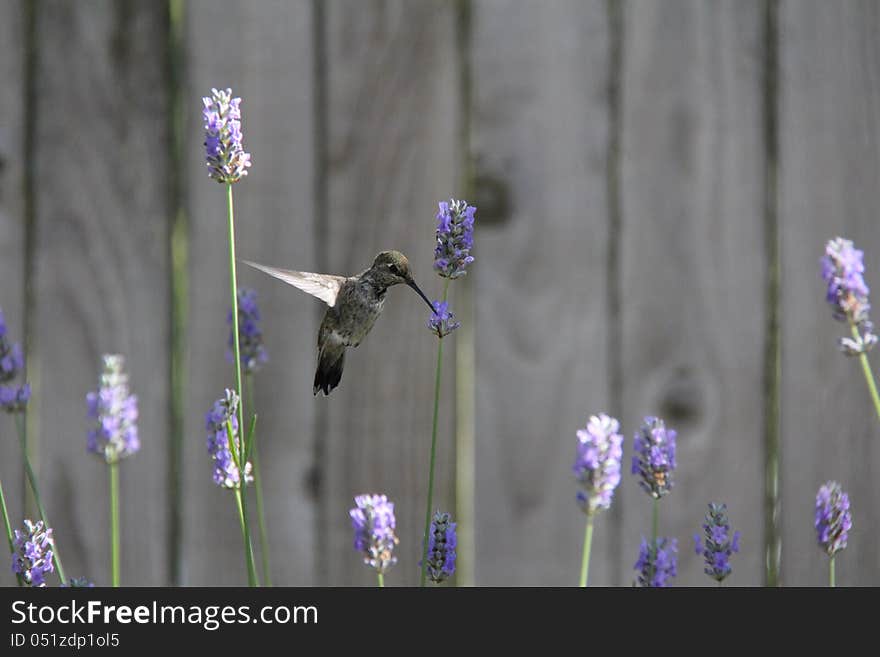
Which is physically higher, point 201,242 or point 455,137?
point 455,137

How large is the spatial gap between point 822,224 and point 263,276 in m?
0.85

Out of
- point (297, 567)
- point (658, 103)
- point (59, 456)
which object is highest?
point (658, 103)

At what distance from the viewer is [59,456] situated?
1.73 metres

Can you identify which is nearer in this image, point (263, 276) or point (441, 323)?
point (441, 323)

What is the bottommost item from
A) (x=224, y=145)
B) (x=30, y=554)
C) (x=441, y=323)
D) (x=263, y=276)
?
(x=30, y=554)

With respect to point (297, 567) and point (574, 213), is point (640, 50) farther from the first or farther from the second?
point (297, 567)

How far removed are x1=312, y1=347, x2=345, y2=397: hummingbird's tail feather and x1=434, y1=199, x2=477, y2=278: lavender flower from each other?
26cm

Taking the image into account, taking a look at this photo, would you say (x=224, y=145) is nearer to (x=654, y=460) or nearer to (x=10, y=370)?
(x=10, y=370)

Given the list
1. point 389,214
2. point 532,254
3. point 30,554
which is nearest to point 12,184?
point 389,214

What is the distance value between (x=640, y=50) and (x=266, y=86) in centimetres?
57

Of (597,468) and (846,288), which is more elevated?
(846,288)

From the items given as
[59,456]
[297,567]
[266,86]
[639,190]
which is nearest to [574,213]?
[639,190]

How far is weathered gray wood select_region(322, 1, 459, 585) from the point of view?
1698 mm

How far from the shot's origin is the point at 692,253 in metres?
1.70
